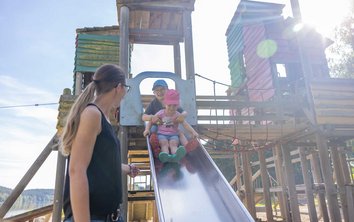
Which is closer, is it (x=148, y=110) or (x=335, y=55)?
(x=148, y=110)

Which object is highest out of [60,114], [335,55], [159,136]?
[335,55]

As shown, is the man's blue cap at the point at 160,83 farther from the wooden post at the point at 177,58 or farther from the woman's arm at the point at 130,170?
the woman's arm at the point at 130,170

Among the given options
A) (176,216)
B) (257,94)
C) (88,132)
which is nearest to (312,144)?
(257,94)

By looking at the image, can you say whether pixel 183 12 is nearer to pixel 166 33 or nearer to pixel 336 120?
pixel 166 33

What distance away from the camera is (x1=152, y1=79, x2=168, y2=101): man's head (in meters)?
5.76

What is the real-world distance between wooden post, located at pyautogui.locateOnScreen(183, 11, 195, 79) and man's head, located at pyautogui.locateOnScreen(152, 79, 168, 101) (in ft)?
2.90

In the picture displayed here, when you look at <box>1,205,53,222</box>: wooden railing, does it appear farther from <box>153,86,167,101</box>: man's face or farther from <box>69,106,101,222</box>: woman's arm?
<box>69,106,101,222</box>: woman's arm

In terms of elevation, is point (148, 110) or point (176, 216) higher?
point (148, 110)

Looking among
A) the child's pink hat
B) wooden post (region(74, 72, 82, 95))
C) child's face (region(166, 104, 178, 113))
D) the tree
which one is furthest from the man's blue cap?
the tree

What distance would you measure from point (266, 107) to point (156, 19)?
3964 millimetres

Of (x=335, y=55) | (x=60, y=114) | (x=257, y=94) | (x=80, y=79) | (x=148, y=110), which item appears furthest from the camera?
(x=335, y=55)

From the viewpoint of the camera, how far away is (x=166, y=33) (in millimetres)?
7504

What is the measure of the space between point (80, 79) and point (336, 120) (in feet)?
23.8

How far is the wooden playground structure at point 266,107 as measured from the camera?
20.8ft
